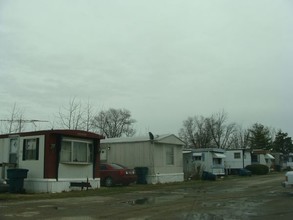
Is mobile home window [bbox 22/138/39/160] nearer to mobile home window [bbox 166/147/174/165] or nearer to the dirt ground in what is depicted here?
the dirt ground

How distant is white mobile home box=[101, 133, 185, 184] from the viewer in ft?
102

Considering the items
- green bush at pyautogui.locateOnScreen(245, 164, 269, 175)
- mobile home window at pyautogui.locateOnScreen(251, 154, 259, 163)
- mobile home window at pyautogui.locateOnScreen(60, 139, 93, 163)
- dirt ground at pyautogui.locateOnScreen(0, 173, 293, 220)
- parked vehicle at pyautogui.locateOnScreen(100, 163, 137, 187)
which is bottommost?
dirt ground at pyautogui.locateOnScreen(0, 173, 293, 220)

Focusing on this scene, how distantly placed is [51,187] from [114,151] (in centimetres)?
1070

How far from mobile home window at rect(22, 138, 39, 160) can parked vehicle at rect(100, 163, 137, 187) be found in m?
5.98

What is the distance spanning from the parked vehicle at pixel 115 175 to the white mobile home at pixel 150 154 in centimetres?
330

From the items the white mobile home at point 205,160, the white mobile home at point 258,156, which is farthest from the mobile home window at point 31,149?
the white mobile home at point 258,156

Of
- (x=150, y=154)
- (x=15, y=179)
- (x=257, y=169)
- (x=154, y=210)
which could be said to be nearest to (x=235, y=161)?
(x=257, y=169)

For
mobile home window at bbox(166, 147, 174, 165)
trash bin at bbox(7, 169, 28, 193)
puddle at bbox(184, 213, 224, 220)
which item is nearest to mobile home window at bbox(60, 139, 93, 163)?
trash bin at bbox(7, 169, 28, 193)

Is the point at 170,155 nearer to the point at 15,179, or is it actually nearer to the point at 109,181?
the point at 109,181

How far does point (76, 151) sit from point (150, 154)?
809 centimetres

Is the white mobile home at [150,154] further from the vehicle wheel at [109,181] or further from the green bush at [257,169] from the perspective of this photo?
the green bush at [257,169]

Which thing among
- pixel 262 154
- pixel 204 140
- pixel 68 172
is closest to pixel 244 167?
pixel 262 154

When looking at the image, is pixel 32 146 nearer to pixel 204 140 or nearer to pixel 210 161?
pixel 210 161

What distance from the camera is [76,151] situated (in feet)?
78.7
